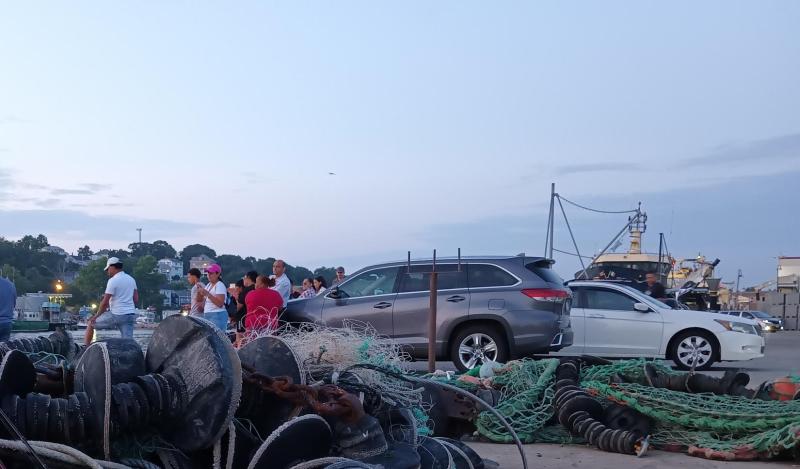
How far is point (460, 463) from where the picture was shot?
16.6 ft

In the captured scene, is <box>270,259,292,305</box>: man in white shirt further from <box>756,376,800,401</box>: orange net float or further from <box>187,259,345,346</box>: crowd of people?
<box>756,376,800,401</box>: orange net float

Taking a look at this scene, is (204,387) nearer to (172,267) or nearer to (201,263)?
(201,263)

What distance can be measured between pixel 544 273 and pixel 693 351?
3.51 meters

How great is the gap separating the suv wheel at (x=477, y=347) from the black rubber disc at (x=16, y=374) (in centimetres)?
890

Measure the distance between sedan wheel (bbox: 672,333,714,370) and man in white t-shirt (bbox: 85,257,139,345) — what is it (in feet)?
29.0

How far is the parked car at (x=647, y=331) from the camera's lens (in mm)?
14383

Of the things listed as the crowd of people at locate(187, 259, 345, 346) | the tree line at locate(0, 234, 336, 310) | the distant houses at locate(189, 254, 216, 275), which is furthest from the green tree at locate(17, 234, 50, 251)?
the crowd of people at locate(187, 259, 345, 346)

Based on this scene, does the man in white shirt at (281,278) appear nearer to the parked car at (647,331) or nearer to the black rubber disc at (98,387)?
the parked car at (647,331)

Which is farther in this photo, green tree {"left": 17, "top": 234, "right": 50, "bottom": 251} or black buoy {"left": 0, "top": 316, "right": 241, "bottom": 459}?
green tree {"left": 17, "top": 234, "right": 50, "bottom": 251}

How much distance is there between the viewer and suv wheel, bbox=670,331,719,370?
14430mm

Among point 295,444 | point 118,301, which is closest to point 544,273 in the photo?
point 118,301

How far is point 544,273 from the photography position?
12.8m

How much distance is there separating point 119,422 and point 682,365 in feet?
40.4

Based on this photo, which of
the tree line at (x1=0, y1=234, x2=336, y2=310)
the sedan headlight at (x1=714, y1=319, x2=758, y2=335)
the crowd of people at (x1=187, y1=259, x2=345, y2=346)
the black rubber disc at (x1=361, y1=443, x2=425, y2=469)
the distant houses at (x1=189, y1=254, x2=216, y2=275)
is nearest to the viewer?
the black rubber disc at (x1=361, y1=443, x2=425, y2=469)
